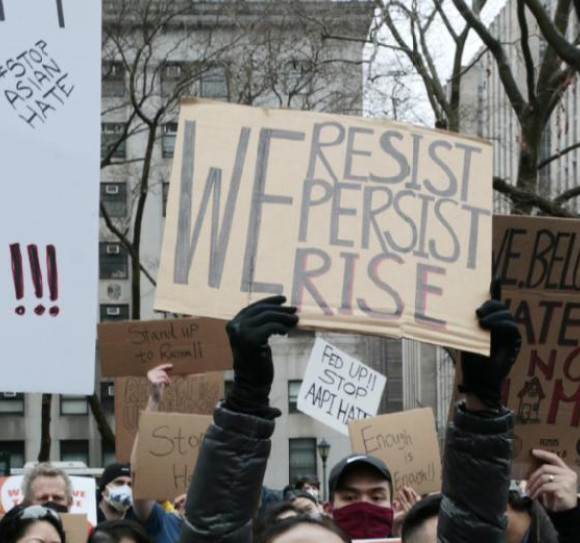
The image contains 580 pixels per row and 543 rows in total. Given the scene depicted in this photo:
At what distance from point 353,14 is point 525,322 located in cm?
2087

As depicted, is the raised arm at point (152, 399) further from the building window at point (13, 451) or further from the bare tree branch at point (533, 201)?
the building window at point (13, 451)

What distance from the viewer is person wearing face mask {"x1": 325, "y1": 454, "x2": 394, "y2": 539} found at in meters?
6.47

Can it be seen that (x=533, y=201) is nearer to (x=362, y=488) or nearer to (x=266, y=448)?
(x=362, y=488)

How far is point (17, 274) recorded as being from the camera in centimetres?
491

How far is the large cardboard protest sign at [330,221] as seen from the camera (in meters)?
4.20

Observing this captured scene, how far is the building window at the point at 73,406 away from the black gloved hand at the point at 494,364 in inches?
1984

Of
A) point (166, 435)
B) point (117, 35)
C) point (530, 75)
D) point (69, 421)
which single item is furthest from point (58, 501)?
point (69, 421)

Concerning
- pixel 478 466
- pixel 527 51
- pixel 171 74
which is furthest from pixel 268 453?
pixel 171 74

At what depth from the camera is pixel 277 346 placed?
164 feet

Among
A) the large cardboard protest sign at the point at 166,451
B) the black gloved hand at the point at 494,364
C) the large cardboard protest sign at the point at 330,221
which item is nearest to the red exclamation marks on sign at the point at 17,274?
the large cardboard protest sign at the point at 330,221

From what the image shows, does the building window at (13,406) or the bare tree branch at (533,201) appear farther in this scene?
the building window at (13,406)

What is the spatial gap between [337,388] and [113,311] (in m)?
41.2

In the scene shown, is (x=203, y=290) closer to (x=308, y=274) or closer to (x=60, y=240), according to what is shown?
(x=308, y=274)

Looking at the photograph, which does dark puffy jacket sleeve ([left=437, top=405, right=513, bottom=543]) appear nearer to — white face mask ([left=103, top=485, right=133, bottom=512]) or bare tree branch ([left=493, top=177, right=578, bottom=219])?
white face mask ([left=103, top=485, right=133, bottom=512])
